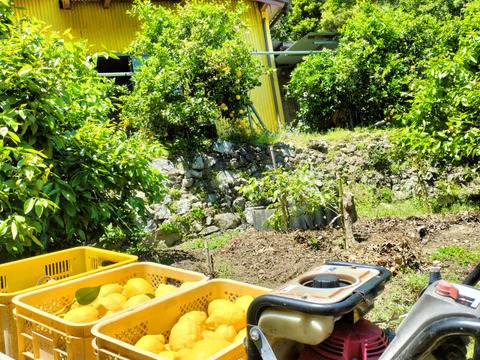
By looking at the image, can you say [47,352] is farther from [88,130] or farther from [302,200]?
[302,200]

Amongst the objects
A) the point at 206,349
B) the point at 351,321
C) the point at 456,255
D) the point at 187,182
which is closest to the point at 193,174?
the point at 187,182

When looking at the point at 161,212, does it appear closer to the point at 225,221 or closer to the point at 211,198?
the point at 211,198

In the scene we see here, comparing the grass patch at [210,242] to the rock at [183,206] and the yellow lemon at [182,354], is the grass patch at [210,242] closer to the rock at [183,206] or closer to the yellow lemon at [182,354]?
the rock at [183,206]

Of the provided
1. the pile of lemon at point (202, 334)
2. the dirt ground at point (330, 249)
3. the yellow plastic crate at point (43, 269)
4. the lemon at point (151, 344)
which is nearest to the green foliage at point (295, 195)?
the dirt ground at point (330, 249)

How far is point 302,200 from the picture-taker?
555cm

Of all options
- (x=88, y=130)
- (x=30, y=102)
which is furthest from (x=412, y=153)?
(x=30, y=102)

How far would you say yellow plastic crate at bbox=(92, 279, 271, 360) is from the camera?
1.45 metres

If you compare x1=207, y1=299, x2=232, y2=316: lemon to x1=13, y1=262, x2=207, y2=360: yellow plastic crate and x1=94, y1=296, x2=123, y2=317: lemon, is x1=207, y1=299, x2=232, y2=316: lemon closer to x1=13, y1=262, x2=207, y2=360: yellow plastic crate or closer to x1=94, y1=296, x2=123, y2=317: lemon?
x1=13, y1=262, x2=207, y2=360: yellow plastic crate

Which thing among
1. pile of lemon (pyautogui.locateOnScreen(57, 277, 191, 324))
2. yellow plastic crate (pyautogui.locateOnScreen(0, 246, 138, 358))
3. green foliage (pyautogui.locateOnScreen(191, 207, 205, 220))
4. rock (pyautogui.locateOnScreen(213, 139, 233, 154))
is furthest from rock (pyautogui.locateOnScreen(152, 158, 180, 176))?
pile of lemon (pyautogui.locateOnScreen(57, 277, 191, 324))

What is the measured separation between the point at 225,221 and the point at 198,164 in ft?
4.15

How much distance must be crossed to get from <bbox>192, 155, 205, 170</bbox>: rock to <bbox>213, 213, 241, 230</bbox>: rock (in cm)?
104

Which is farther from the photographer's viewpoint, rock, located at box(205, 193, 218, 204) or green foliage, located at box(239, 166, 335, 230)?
rock, located at box(205, 193, 218, 204)

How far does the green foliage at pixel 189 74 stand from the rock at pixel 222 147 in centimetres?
39

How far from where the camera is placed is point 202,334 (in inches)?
73.1
